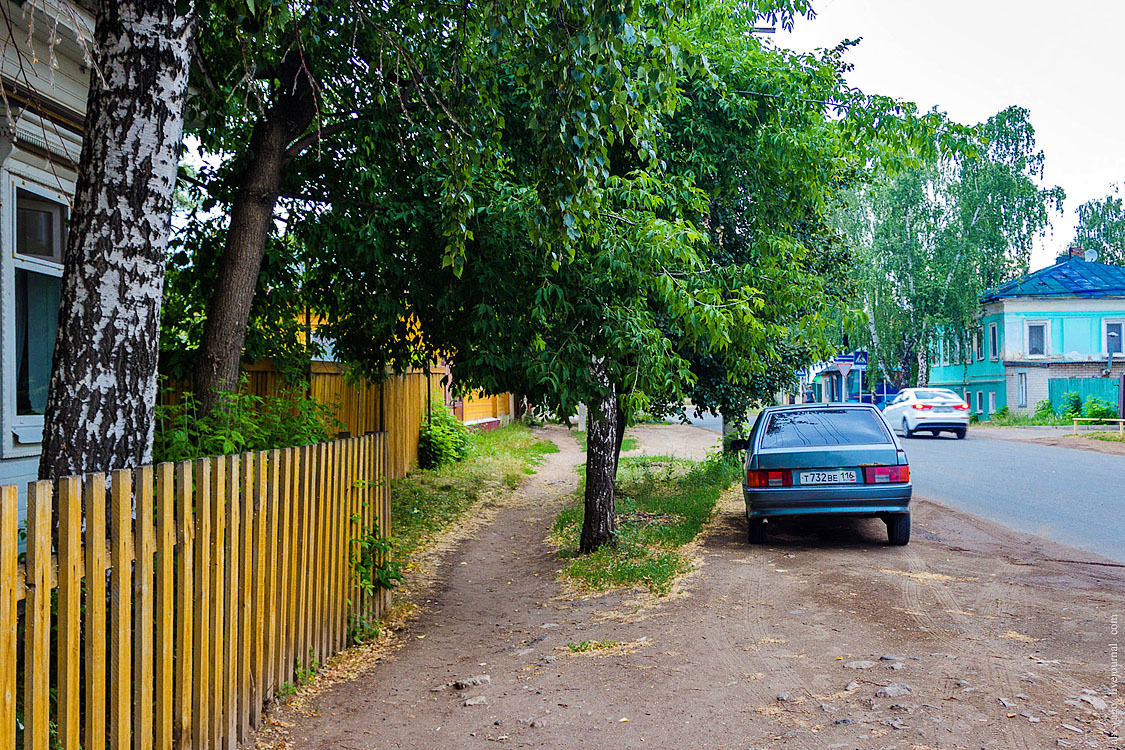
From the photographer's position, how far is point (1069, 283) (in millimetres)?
44688

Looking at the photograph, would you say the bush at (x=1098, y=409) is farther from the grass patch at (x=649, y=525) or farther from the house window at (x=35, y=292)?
the house window at (x=35, y=292)

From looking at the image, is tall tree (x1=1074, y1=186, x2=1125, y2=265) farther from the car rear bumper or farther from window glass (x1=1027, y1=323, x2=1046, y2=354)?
the car rear bumper

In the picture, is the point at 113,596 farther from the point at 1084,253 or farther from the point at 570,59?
the point at 1084,253

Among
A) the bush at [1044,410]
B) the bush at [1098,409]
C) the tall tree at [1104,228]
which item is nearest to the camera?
the bush at [1098,409]

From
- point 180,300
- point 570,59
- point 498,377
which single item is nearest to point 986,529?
point 498,377

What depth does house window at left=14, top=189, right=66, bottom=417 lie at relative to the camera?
21.9ft

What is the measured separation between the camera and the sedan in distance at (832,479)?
886 cm

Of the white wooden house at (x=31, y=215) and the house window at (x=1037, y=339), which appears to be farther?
the house window at (x=1037, y=339)

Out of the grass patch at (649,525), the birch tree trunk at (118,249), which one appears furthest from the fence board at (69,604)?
the grass patch at (649,525)

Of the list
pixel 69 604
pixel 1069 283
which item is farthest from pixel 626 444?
pixel 1069 283

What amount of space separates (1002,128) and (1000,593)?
39.8 meters

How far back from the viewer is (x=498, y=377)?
712cm

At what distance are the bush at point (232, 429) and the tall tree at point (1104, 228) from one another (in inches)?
2419

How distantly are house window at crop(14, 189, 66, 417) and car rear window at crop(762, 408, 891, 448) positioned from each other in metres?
6.54
